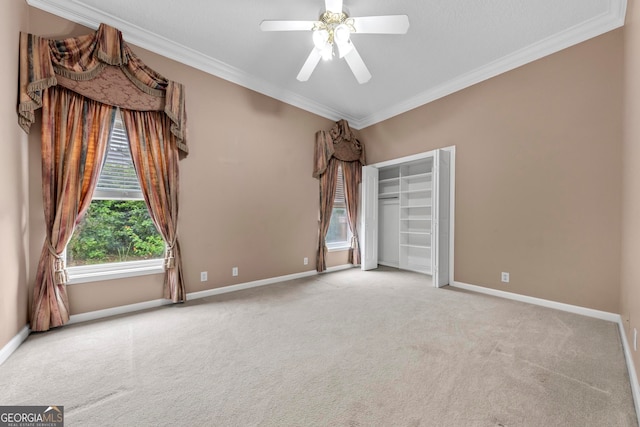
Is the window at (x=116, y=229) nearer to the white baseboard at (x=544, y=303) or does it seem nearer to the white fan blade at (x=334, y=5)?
the white fan blade at (x=334, y=5)

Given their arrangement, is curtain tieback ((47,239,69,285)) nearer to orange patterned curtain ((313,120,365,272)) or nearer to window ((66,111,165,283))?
window ((66,111,165,283))

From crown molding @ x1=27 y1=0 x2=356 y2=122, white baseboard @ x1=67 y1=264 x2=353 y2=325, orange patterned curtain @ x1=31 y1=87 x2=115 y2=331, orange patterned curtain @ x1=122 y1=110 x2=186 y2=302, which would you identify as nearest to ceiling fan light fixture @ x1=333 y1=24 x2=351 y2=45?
crown molding @ x1=27 y1=0 x2=356 y2=122

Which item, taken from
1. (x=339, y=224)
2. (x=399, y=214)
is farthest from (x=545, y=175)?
(x=339, y=224)

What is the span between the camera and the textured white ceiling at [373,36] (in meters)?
2.43

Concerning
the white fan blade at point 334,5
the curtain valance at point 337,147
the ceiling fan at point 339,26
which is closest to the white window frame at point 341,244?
the curtain valance at point 337,147

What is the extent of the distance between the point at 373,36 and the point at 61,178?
352 centimetres

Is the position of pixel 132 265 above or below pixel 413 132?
below

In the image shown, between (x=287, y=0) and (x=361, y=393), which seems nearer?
(x=361, y=393)

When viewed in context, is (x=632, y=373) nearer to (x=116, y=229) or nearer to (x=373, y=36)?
(x=373, y=36)

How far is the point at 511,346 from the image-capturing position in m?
2.08

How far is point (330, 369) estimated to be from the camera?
178 cm

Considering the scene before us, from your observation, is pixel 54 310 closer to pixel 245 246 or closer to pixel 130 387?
pixel 130 387

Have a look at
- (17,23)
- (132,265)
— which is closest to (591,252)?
(132,265)

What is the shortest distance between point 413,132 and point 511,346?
3.43m
